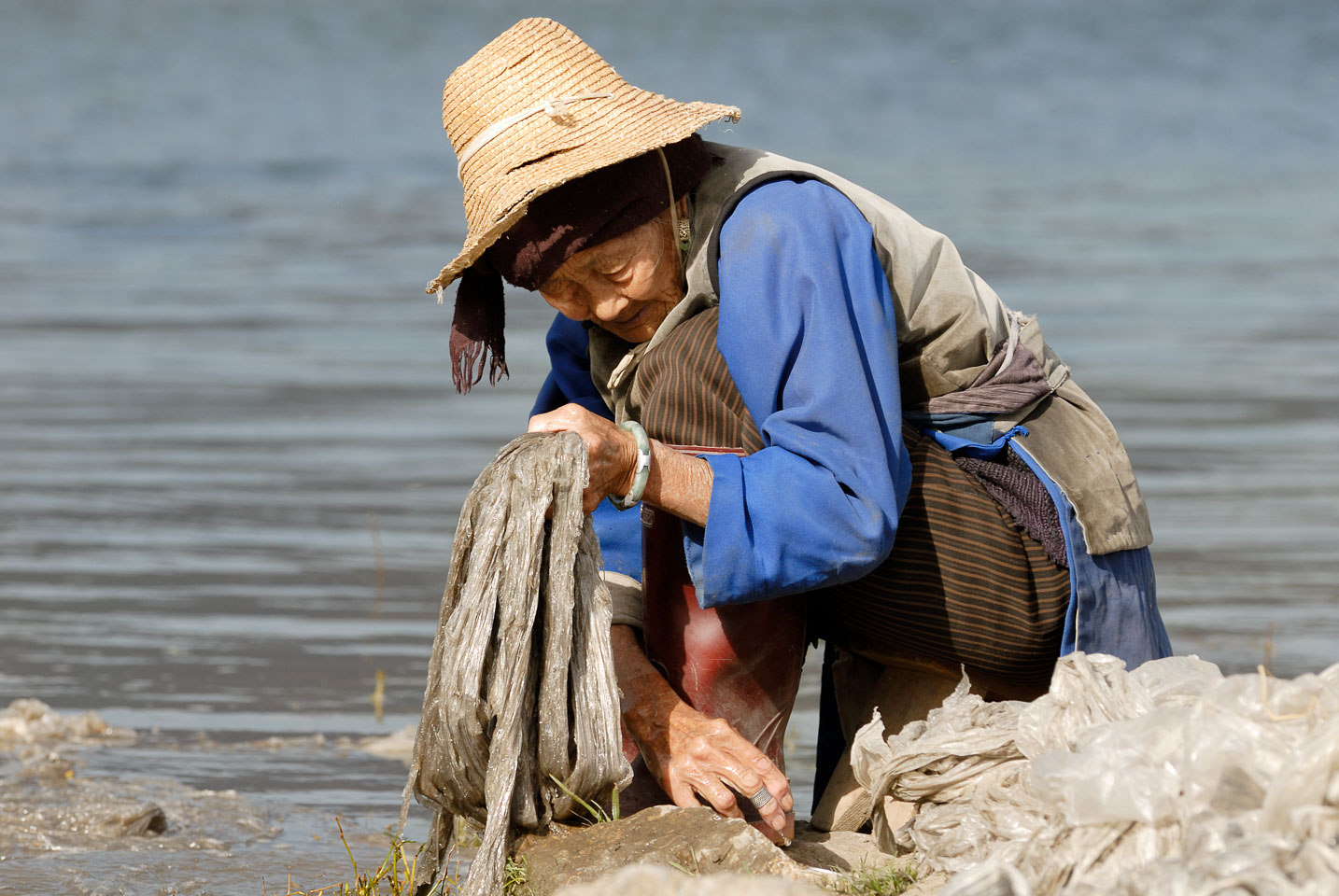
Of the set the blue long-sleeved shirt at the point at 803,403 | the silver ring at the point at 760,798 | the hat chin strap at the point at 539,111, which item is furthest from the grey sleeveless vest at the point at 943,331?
the silver ring at the point at 760,798

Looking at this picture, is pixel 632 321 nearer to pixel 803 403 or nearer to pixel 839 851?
pixel 803 403

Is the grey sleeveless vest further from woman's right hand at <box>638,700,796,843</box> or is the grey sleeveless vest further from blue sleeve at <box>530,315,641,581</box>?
woman's right hand at <box>638,700,796,843</box>

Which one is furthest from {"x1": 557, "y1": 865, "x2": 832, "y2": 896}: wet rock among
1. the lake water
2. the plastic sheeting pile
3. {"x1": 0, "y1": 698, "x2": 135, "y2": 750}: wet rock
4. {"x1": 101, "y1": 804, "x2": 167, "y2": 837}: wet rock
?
{"x1": 0, "y1": 698, "x2": 135, "y2": 750}: wet rock

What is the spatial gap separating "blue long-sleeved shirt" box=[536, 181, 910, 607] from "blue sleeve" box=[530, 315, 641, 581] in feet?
1.56

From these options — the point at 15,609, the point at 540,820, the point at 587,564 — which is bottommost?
the point at 15,609

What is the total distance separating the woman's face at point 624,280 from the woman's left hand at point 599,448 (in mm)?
399

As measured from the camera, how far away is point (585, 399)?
12.0ft

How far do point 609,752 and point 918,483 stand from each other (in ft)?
2.32

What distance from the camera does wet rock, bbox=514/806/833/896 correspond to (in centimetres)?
264

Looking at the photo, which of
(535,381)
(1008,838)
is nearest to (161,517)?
(535,381)

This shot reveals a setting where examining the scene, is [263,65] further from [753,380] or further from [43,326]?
[753,380]

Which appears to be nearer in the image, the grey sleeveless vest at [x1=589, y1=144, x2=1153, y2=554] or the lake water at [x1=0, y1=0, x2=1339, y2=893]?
the grey sleeveless vest at [x1=589, y1=144, x2=1153, y2=554]

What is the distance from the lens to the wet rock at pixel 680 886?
6.52 ft

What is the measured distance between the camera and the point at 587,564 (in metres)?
2.80
